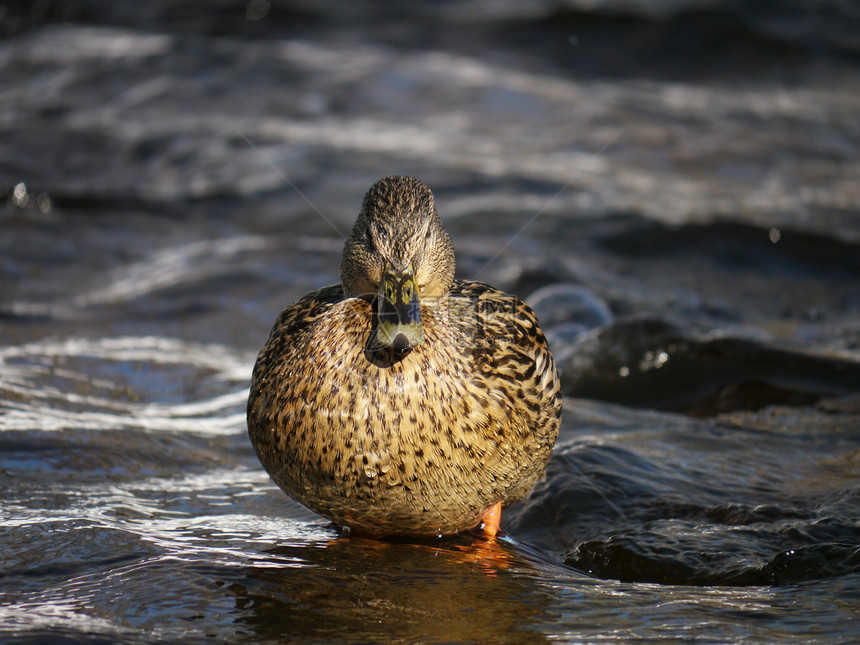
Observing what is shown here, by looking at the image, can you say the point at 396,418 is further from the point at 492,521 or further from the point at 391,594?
the point at 492,521

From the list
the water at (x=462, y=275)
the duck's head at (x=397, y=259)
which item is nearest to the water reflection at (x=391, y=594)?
the water at (x=462, y=275)

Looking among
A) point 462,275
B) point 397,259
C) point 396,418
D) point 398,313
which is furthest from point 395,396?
point 462,275

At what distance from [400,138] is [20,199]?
169 inches

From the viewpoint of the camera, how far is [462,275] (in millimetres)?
9461

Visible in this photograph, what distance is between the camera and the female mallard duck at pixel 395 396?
14.0 feet

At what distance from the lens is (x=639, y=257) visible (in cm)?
1030

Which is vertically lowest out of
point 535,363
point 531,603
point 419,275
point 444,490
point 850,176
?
point 531,603

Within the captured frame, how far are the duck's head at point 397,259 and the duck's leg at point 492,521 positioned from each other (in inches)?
44.1

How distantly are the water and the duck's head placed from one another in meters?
1.09

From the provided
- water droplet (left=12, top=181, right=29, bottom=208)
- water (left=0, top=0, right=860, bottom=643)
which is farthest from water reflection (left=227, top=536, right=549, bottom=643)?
water droplet (left=12, top=181, right=29, bottom=208)

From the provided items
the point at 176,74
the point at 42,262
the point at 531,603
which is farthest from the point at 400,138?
the point at 531,603

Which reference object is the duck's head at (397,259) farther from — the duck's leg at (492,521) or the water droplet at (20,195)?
the water droplet at (20,195)

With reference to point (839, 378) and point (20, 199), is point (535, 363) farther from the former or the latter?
point (20, 199)

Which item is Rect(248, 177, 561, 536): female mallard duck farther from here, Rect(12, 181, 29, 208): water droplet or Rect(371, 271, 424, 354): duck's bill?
Rect(12, 181, 29, 208): water droplet
